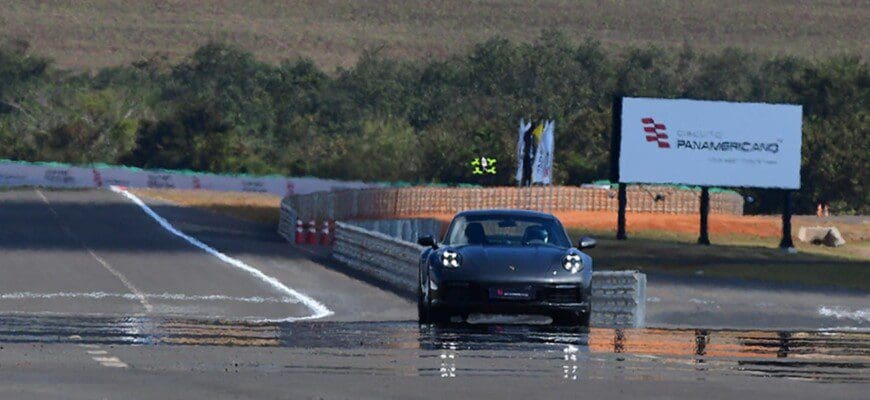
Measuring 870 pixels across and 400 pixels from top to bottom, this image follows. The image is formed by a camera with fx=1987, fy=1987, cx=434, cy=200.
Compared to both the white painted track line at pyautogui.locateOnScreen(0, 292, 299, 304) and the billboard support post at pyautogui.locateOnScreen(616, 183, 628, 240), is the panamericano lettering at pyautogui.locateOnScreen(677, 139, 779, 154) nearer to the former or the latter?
the billboard support post at pyautogui.locateOnScreen(616, 183, 628, 240)

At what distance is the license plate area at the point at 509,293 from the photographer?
2050 centimetres

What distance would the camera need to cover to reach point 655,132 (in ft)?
171

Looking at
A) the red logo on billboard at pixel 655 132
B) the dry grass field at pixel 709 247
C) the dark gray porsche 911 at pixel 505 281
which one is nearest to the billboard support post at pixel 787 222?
the dry grass field at pixel 709 247

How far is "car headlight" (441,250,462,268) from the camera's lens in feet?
68.3

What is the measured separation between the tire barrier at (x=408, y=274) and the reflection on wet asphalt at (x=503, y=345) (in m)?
2.51

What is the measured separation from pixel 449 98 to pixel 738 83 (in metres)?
29.7

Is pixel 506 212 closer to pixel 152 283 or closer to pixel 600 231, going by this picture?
pixel 152 283

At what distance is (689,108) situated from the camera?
2067 inches

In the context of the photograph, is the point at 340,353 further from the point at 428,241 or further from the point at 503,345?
the point at 428,241

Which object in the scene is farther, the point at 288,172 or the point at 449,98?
the point at 449,98

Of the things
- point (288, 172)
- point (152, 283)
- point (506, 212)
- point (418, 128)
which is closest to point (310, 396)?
point (506, 212)

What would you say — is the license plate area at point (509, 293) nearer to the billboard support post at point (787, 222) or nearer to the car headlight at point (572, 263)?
the car headlight at point (572, 263)

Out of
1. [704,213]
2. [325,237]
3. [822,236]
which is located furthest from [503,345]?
[822,236]

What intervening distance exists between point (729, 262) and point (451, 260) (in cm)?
2716
